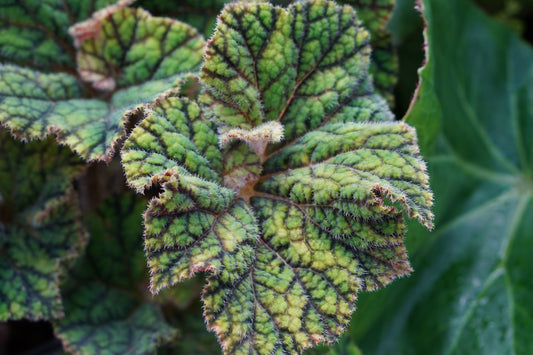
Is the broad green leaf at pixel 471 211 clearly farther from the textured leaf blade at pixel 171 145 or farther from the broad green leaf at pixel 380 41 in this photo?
the textured leaf blade at pixel 171 145

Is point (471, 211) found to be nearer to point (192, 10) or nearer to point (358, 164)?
point (358, 164)

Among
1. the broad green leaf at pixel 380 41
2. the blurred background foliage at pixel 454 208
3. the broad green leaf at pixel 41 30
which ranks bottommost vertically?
the blurred background foliage at pixel 454 208

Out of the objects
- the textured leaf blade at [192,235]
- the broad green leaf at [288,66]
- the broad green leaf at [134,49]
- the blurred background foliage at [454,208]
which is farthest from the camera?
the blurred background foliage at [454,208]

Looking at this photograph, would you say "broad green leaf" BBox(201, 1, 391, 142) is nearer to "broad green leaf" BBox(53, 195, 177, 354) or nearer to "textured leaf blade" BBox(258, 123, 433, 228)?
"textured leaf blade" BBox(258, 123, 433, 228)

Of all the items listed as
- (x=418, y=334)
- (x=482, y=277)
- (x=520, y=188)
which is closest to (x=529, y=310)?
(x=482, y=277)

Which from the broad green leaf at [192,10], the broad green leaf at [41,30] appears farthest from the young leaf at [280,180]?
the broad green leaf at [41,30]

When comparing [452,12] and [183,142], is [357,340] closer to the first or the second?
[183,142]

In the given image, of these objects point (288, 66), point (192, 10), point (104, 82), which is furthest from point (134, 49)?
point (288, 66)
